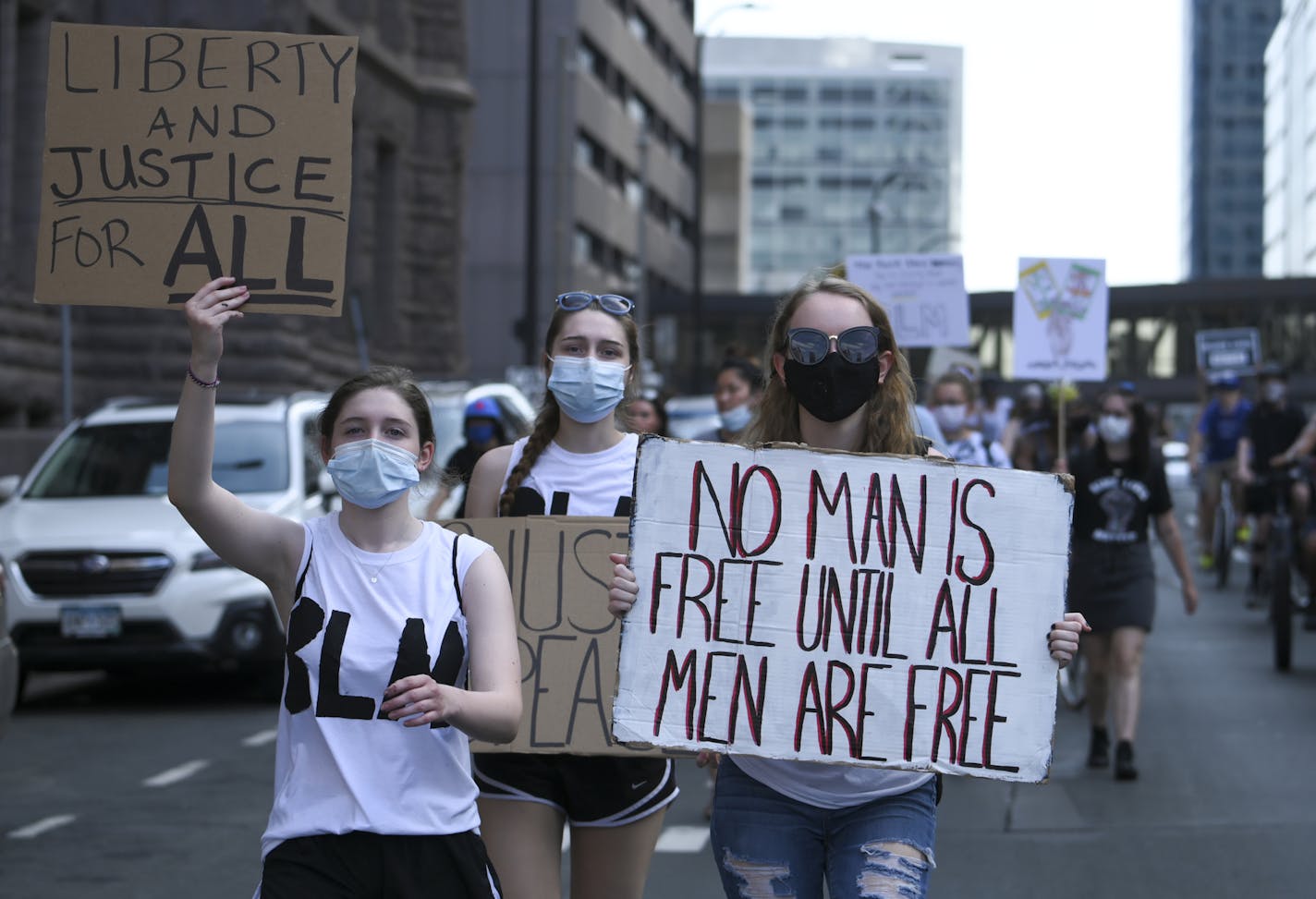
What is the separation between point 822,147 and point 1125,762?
537 ft

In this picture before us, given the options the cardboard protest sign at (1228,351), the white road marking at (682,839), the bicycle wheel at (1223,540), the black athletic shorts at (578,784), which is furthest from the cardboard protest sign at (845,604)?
the cardboard protest sign at (1228,351)

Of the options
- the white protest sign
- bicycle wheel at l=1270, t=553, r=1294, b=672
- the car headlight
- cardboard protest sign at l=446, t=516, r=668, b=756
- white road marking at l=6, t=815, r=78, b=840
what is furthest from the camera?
bicycle wheel at l=1270, t=553, r=1294, b=672

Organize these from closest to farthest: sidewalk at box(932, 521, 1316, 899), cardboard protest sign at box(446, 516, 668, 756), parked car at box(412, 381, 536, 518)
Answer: cardboard protest sign at box(446, 516, 668, 756) < sidewalk at box(932, 521, 1316, 899) < parked car at box(412, 381, 536, 518)

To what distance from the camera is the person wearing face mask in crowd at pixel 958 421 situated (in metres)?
11.1

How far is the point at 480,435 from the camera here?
11930mm

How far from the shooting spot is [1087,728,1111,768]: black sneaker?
10.4m

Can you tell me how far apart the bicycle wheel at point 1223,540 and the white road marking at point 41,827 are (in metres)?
14.7

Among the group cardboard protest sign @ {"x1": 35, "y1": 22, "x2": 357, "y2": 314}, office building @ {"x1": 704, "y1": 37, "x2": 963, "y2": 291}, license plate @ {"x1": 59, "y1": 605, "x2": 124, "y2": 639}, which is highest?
office building @ {"x1": 704, "y1": 37, "x2": 963, "y2": 291}

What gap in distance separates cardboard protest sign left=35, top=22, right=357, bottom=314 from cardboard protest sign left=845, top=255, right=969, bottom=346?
1019 centimetres

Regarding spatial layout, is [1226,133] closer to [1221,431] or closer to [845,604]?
[1221,431]

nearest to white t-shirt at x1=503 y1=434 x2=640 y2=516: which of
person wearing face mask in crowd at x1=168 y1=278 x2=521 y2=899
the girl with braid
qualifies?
the girl with braid

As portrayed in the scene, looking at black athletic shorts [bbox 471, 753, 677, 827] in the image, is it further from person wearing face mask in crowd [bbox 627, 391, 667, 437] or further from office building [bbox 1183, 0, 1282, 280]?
office building [bbox 1183, 0, 1282, 280]

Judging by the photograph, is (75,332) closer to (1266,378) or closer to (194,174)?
(1266,378)

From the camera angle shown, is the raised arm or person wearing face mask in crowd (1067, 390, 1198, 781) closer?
the raised arm
